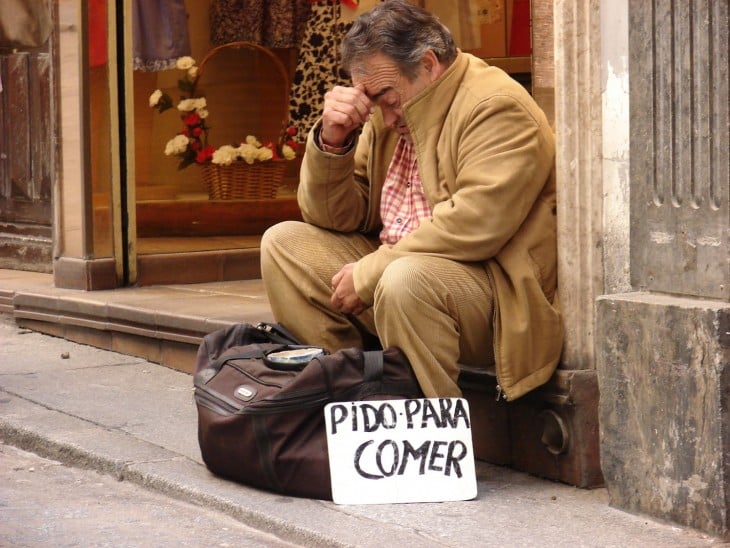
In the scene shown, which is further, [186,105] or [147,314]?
[186,105]

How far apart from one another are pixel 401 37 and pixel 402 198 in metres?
0.53

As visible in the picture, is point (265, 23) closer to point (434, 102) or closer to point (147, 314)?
point (147, 314)

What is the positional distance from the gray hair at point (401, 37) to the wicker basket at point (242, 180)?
3874mm

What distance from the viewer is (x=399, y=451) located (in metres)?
3.83

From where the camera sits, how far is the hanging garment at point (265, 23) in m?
8.04

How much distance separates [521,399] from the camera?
4.14 meters

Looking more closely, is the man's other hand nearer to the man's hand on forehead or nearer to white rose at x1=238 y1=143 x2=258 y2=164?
the man's hand on forehead

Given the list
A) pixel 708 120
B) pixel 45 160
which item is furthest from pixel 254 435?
pixel 45 160

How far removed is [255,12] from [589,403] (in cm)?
476

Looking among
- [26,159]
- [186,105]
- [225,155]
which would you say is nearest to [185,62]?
[186,105]

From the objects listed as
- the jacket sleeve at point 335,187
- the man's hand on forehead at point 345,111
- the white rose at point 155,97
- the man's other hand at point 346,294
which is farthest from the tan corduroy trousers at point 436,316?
the white rose at point 155,97

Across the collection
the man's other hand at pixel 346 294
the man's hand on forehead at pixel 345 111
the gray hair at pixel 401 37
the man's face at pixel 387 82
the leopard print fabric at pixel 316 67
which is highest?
the leopard print fabric at pixel 316 67

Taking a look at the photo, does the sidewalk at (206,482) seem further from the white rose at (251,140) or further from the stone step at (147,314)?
the white rose at (251,140)

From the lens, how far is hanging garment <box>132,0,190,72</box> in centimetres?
733
